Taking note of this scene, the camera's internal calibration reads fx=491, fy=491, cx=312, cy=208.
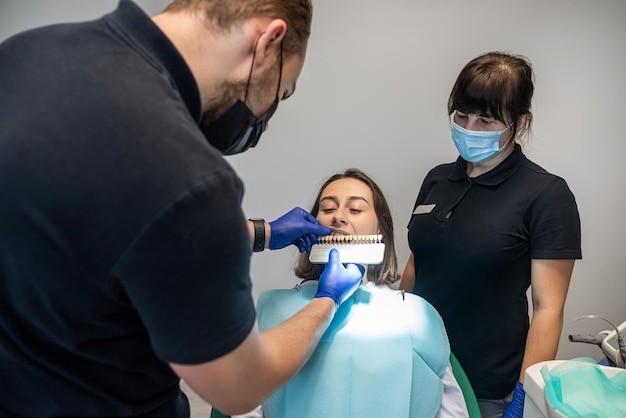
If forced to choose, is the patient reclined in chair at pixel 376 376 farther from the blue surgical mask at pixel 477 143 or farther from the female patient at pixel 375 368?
the blue surgical mask at pixel 477 143

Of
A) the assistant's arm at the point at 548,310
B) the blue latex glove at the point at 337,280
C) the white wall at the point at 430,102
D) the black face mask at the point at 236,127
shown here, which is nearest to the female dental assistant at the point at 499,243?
the assistant's arm at the point at 548,310

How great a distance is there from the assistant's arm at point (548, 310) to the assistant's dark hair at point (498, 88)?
0.43 meters

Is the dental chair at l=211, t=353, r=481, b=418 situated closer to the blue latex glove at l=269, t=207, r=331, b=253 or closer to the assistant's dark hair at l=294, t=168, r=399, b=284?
the assistant's dark hair at l=294, t=168, r=399, b=284

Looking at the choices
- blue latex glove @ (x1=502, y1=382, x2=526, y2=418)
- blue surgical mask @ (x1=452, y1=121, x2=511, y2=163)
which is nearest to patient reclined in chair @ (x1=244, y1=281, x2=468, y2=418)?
blue latex glove @ (x1=502, y1=382, x2=526, y2=418)

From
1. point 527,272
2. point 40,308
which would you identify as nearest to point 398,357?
point 527,272

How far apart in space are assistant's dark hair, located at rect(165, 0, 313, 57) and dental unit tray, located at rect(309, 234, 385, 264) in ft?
2.54

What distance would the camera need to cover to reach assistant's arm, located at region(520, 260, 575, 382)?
138cm

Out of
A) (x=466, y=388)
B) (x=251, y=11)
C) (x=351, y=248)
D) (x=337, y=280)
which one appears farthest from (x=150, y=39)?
(x=466, y=388)

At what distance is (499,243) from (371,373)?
541mm

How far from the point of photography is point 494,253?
4.78ft

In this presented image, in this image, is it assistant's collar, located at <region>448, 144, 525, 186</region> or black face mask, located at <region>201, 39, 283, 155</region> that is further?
assistant's collar, located at <region>448, 144, 525, 186</region>

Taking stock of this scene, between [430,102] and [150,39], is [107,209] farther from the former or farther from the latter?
[430,102]

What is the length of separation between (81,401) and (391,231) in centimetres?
128

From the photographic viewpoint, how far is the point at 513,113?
1.49 metres
